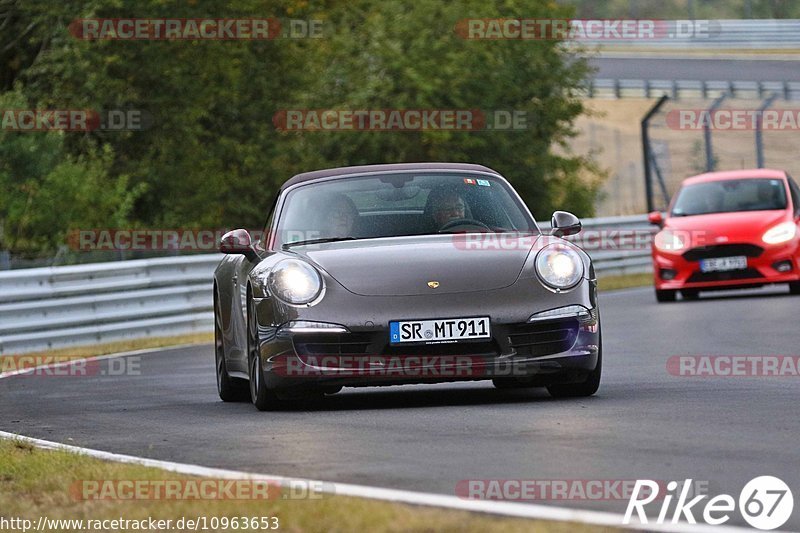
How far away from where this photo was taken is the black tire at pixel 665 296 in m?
22.5

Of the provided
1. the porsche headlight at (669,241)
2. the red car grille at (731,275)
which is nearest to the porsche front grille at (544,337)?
the red car grille at (731,275)

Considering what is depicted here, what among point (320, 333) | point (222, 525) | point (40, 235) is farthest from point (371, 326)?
point (40, 235)

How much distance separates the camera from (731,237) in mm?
21703

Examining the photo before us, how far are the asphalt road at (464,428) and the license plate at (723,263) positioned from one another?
23.4 feet

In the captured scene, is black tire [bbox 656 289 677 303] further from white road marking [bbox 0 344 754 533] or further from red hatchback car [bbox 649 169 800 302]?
white road marking [bbox 0 344 754 533]

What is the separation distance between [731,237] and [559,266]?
11.8 metres

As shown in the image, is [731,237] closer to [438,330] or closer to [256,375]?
[256,375]

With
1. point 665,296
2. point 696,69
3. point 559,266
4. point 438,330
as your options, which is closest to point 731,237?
point 665,296

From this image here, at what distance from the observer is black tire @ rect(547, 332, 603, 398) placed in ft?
34.3

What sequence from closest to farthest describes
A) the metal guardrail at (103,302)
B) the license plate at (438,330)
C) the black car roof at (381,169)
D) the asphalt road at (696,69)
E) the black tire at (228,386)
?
the license plate at (438,330), the black car roof at (381,169), the black tire at (228,386), the metal guardrail at (103,302), the asphalt road at (696,69)

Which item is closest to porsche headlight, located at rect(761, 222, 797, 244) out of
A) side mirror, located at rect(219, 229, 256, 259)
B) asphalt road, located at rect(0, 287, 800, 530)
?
asphalt road, located at rect(0, 287, 800, 530)

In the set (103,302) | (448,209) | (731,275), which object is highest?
(448,209)

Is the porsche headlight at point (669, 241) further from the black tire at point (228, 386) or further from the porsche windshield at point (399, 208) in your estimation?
the porsche windshield at point (399, 208)

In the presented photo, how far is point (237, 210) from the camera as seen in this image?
37.3 m
